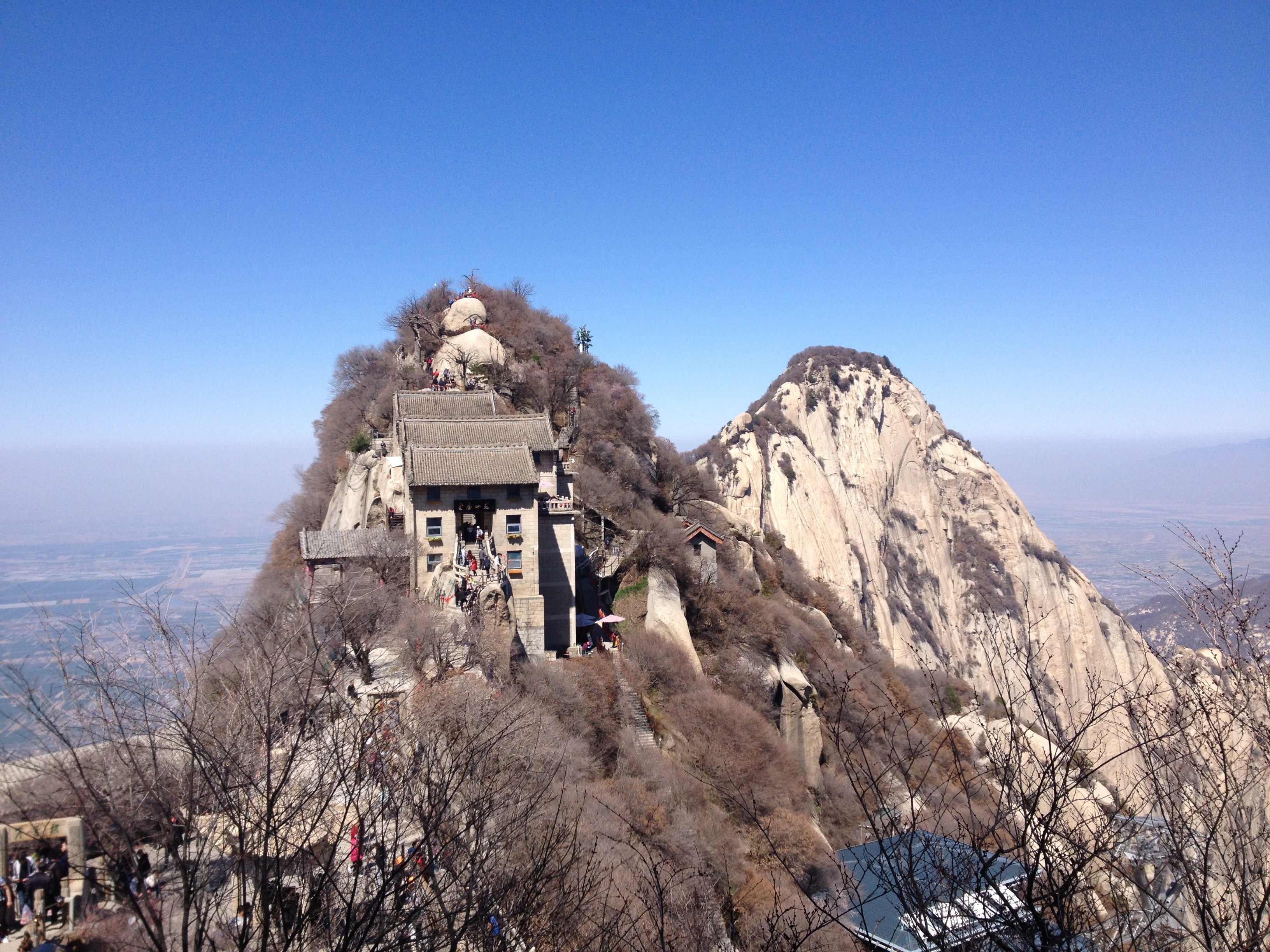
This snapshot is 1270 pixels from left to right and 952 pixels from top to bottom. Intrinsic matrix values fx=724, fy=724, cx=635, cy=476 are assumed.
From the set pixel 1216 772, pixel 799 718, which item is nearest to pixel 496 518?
pixel 799 718

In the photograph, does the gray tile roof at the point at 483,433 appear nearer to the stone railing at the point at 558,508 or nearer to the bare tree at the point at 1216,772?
the stone railing at the point at 558,508

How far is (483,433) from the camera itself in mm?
28016

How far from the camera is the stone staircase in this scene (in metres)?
23.3

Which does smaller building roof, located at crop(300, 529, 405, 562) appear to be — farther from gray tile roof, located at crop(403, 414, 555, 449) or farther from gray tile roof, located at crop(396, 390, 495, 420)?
gray tile roof, located at crop(396, 390, 495, 420)

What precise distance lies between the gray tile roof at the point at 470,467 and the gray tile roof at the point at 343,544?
3018mm

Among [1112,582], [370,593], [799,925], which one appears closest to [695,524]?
[370,593]

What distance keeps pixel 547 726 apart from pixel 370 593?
26.2 ft

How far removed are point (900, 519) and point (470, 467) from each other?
57585mm

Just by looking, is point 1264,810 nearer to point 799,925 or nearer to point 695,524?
point 799,925

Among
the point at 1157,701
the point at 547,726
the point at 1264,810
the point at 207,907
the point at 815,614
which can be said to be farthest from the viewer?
the point at 815,614

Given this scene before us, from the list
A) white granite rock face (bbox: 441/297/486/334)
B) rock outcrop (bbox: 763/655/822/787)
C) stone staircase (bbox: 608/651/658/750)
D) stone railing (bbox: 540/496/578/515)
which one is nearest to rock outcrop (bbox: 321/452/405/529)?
stone railing (bbox: 540/496/578/515)

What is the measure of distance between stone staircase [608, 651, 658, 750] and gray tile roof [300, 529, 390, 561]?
31.9 feet

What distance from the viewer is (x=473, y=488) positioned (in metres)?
25.6

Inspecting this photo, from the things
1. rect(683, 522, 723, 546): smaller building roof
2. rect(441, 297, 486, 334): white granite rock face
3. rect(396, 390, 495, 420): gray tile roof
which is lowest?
rect(683, 522, 723, 546): smaller building roof
